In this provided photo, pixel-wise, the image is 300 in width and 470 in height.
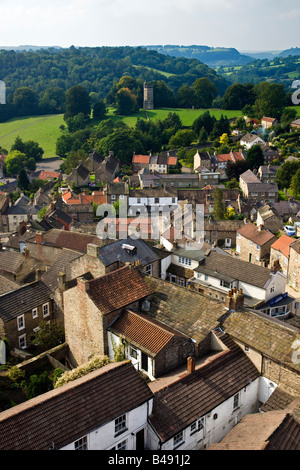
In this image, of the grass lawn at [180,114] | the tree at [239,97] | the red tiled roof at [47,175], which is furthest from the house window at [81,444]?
the tree at [239,97]

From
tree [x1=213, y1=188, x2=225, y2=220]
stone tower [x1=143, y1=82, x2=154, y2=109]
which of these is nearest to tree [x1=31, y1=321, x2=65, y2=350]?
tree [x1=213, y1=188, x2=225, y2=220]

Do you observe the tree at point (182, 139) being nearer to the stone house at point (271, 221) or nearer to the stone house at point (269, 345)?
the stone house at point (271, 221)

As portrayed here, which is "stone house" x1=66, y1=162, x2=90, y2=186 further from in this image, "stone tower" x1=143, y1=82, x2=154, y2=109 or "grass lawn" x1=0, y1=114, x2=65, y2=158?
"stone tower" x1=143, y1=82, x2=154, y2=109

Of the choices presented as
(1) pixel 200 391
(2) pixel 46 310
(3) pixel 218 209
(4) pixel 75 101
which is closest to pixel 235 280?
(2) pixel 46 310

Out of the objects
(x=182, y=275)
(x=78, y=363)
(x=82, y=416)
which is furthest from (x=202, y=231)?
(x=82, y=416)
